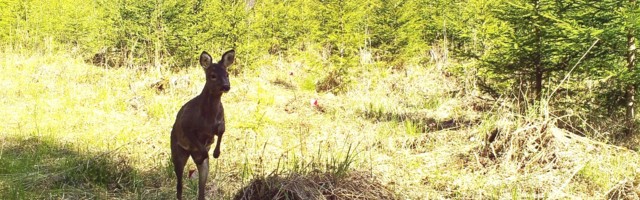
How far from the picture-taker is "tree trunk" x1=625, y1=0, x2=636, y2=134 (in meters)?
6.21

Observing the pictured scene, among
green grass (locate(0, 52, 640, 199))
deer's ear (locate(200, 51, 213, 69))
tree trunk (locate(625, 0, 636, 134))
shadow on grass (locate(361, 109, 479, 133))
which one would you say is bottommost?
shadow on grass (locate(361, 109, 479, 133))

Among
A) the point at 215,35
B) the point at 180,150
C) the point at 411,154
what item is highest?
the point at 215,35

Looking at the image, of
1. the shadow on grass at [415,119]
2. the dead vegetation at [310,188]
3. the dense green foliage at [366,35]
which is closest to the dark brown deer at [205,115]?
the dead vegetation at [310,188]

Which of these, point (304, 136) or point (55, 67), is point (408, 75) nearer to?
point (304, 136)

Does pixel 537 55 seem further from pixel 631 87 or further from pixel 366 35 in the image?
pixel 366 35

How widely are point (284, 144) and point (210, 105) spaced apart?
3.80 meters

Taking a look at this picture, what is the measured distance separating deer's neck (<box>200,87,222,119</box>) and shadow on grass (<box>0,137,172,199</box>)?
1.88 m

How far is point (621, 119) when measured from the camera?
6.61 meters

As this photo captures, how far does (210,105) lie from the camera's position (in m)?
2.82

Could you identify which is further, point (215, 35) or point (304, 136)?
point (215, 35)

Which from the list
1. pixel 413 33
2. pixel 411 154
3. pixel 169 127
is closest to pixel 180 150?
pixel 411 154

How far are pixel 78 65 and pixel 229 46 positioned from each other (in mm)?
4010

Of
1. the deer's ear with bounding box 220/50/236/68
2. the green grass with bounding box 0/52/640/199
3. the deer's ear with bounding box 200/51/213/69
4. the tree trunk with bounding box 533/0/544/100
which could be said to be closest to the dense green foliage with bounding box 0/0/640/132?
the tree trunk with bounding box 533/0/544/100

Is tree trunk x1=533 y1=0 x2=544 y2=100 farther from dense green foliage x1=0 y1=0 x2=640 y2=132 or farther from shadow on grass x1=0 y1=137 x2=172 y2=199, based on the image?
shadow on grass x1=0 y1=137 x2=172 y2=199
